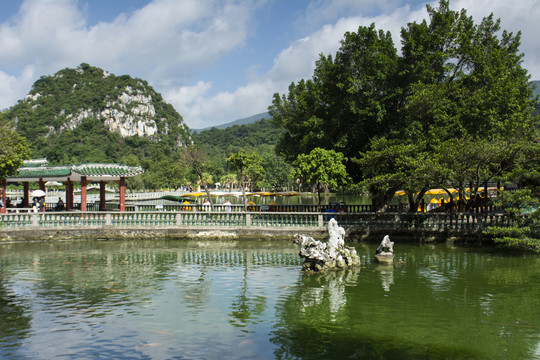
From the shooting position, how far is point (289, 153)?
106ft

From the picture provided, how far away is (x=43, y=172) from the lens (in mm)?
28922

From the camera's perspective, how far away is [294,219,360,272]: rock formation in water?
15.6 meters

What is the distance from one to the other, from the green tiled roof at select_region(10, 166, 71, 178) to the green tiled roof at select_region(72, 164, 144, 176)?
0.79 m

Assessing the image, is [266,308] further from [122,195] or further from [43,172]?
[43,172]

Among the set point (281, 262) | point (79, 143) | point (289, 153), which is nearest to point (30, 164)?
point (289, 153)

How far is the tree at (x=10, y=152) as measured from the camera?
81.8 ft

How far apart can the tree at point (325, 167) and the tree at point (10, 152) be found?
16362 millimetres

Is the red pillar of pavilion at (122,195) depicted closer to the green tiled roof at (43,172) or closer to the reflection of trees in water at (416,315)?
the green tiled roof at (43,172)

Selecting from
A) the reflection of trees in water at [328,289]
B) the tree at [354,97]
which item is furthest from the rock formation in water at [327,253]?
the tree at [354,97]

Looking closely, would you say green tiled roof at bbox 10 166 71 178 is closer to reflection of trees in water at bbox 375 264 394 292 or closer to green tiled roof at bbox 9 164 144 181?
green tiled roof at bbox 9 164 144 181

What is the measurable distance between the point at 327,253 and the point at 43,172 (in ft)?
69.4

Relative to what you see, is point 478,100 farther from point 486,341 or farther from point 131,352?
point 131,352

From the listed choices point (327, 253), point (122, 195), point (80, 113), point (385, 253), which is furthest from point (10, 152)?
point (80, 113)

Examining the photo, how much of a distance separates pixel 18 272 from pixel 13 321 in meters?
6.29
